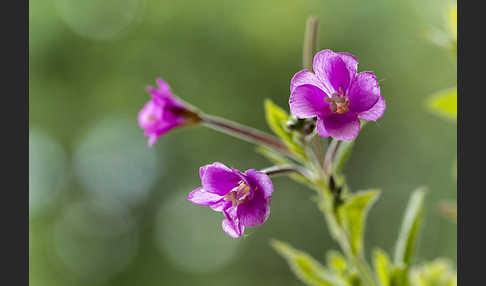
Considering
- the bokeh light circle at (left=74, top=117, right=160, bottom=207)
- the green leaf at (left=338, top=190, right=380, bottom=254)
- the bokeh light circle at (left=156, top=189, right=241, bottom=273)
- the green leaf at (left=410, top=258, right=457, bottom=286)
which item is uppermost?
the bokeh light circle at (left=74, top=117, right=160, bottom=207)

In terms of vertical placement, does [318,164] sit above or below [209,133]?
below

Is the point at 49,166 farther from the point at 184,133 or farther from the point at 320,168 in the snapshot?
the point at 320,168

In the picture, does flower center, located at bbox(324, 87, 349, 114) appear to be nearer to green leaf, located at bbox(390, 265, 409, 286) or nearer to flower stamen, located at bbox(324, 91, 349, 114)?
flower stamen, located at bbox(324, 91, 349, 114)

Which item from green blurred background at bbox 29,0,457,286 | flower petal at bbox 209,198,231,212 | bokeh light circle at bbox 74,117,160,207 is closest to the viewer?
flower petal at bbox 209,198,231,212

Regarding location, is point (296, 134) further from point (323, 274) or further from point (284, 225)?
point (284, 225)

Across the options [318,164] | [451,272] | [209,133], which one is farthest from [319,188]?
[209,133]

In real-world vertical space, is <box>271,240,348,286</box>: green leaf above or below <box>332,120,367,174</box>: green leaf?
below

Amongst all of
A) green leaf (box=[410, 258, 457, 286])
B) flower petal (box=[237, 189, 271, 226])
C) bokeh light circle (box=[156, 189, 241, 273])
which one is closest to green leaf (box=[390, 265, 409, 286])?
green leaf (box=[410, 258, 457, 286])

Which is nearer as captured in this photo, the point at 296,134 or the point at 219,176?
the point at 219,176
